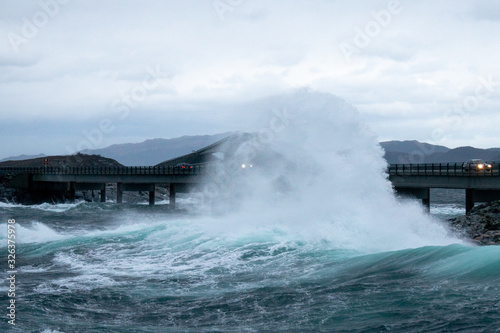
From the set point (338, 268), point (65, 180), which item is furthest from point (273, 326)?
point (65, 180)

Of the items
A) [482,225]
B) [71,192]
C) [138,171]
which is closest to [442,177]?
[482,225]

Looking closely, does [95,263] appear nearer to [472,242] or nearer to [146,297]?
[146,297]

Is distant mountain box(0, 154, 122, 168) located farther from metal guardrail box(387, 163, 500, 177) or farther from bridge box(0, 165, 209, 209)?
metal guardrail box(387, 163, 500, 177)

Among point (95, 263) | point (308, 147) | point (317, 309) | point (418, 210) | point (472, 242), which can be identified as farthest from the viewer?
point (308, 147)

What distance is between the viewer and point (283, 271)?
17.5 metres

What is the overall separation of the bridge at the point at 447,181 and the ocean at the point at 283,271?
15113 millimetres

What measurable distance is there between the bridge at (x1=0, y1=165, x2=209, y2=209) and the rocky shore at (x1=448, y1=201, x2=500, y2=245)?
39.7 m

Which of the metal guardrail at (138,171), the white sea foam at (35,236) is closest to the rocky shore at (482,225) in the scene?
the white sea foam at (35,236)

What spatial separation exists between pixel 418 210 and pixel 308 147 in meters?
10.2

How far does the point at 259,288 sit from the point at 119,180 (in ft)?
202

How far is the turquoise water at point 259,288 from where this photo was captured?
11.4 metres

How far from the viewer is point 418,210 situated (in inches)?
1065

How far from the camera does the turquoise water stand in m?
11.4

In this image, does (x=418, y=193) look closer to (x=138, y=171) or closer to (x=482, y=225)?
(x=482, y=225)
